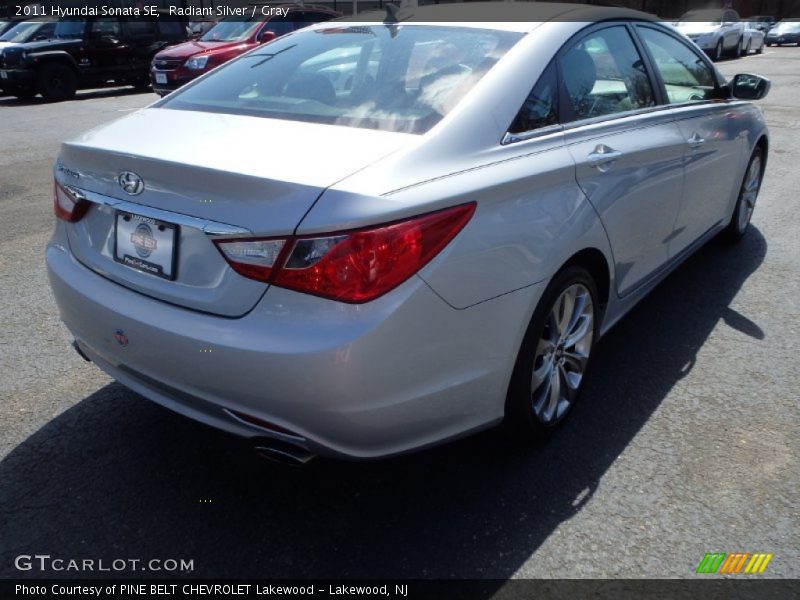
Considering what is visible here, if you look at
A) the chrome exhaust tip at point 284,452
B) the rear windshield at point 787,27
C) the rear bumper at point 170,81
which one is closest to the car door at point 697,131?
the chrome exhaust tip at point 284,452

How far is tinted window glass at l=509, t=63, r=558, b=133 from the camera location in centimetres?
265

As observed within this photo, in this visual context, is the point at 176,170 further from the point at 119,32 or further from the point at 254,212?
the point at 119,32

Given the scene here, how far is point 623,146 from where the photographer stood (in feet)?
10.2

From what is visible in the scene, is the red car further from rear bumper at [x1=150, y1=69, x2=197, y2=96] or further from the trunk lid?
the trunk lid

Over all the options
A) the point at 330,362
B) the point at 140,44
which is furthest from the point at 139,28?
the point at 330,362

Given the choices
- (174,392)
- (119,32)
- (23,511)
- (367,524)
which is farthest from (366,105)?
(119,32)

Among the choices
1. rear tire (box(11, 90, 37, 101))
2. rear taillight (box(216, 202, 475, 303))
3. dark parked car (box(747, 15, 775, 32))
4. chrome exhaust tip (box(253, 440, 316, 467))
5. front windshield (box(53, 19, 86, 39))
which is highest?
rear taillight (box(216, 202, 475, 303))

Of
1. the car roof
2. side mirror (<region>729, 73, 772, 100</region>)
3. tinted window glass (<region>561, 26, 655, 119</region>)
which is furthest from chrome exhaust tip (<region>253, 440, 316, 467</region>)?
side mirror (<region>729, 73, 772, 100</region>)

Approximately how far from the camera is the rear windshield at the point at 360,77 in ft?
8.50

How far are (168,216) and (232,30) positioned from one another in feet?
46.5

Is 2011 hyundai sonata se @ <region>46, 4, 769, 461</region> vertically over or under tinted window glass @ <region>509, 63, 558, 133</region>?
under

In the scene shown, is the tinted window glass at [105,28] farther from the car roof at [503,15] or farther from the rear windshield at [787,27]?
the rear windshield at [787,27]

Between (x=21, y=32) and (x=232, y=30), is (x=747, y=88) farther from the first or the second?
(x=21, y=32)

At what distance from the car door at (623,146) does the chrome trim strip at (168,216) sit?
1.36 meters
